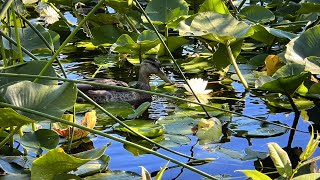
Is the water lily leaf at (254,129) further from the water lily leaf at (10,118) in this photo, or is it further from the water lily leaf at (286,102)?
the water lily leaf at (10,118)

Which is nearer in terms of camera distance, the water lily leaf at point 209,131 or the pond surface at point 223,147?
the pond surface at point 223,147

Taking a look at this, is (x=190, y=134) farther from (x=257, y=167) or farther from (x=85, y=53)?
(x=85, y=53)

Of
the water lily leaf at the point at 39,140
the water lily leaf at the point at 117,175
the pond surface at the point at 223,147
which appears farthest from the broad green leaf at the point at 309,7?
the water lily leaf at the point at 39,140

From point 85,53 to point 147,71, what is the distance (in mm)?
897

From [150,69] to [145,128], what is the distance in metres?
1.17

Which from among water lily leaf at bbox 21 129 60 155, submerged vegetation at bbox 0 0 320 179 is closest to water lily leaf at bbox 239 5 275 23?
submerged vegetation at bbox 0 0 320 179

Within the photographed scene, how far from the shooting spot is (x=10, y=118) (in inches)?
80.6

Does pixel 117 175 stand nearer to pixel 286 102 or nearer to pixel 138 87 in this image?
pixel 286 102

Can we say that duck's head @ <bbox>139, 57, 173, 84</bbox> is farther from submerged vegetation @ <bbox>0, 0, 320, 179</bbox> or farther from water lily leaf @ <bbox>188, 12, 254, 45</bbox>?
water lily leaf @ <bbox>188, 12, 254, 45</bbox>

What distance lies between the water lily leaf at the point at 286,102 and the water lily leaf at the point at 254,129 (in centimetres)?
31

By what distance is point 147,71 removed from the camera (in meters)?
4.37

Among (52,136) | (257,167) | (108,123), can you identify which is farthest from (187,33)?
(52,136)

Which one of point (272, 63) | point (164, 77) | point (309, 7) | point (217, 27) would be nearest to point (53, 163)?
point (217, 27)

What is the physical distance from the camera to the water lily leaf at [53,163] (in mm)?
2020
